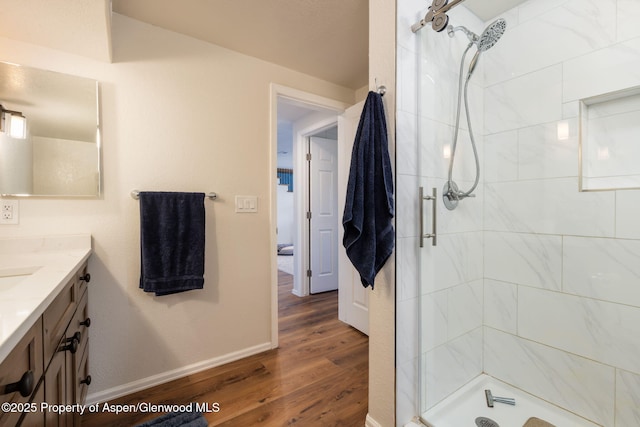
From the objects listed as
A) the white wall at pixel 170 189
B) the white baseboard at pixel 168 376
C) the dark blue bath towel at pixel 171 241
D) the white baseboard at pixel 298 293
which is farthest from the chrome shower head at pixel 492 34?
the white baseboard at pixel 298 293

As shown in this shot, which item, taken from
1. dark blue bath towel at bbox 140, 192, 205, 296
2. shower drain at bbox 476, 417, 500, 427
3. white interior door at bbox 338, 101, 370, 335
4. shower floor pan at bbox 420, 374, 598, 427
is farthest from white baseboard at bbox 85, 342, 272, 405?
shower drain at bbox 476, 417, 500, 427

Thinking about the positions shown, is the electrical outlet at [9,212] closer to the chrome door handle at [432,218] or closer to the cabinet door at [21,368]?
the cabinet door at [21,368]

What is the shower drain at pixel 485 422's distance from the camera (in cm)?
134

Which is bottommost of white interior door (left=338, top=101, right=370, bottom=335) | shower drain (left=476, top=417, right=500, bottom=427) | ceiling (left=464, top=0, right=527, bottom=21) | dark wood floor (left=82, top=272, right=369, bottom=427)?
dark wood floor (left=82, top=272, right=369, bottom=427)

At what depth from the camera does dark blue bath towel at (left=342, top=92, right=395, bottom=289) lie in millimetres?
1253

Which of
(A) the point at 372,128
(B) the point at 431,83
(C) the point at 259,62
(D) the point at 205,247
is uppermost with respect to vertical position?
(C) the point at 259,62

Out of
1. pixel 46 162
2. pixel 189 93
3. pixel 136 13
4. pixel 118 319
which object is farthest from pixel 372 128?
pixel 118 319

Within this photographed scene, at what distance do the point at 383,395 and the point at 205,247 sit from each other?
139 centimetres

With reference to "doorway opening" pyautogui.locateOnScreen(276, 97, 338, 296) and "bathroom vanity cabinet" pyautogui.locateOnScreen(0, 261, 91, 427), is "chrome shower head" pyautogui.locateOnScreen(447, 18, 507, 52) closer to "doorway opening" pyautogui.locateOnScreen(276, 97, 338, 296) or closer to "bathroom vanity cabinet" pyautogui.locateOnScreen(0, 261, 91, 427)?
"bathroom vanity cabinet" pyautogui.locateOnScreen(0, 261, 91, 427)

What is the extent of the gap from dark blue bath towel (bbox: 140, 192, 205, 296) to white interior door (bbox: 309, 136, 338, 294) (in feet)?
6.06

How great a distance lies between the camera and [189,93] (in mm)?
1841

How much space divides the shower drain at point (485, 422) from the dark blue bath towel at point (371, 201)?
88cm

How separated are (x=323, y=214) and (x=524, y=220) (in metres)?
2.33

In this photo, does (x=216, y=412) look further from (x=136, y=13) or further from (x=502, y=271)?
(x=136, y=13)
